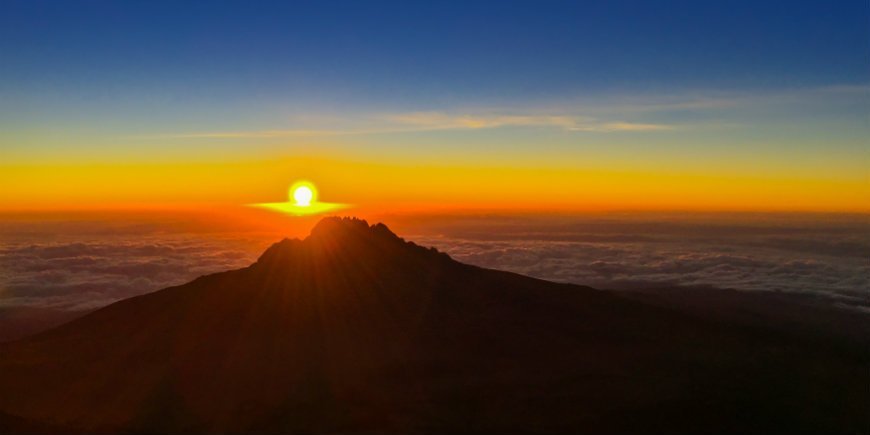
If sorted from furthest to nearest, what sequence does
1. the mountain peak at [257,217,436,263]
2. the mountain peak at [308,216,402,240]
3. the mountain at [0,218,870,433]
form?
the mountain peak at [308,216,402,240] < the mountain peak at [257,217,436,263] < the mountain at [0,218,870,433]

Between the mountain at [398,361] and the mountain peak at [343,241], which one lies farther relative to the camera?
the mountain peak at [343,241]

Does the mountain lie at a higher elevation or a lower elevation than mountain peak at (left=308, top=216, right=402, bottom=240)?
lower

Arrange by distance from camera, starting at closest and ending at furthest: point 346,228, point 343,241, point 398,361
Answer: point 398,361 → point 343,241 → point 346,228

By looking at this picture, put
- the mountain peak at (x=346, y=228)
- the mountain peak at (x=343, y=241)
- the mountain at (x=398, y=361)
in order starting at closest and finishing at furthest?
the mountain at (x=398, y=361) < the mountain peak at (x=343, y=241) < the mountain peak at (x=346, y=228)

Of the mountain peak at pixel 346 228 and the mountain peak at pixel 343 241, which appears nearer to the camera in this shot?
the mountain peak at pixel 343 241

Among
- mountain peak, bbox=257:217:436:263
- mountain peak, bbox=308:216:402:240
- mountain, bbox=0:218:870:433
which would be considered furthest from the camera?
mountain peak, bbox=308:216:402:240

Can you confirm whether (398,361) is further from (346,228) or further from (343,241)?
(346,228)

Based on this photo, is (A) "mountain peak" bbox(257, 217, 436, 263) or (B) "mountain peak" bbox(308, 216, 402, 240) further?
(B) "mountain peak" bbox(308, 216, 402, 240)

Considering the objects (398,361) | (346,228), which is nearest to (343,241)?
(346,228)

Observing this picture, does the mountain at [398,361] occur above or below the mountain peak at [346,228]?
below

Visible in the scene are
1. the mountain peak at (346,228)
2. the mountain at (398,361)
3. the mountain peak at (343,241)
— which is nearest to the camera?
the mountain at (398,361)
